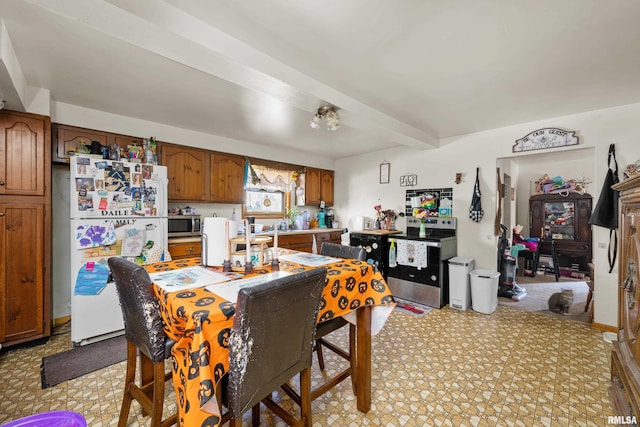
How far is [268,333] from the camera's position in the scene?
1.06 m

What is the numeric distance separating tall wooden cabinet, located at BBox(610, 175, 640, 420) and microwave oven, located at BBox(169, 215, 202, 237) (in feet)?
12.7

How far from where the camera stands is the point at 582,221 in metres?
5.04

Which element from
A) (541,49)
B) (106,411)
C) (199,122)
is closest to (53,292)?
(106,411)

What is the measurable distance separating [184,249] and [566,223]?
676 cm

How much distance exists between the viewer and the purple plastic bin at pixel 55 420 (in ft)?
3.25

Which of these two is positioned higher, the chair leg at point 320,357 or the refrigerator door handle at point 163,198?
the refrigerator door handle at point 163,198

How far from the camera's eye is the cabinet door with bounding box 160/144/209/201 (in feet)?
11.0

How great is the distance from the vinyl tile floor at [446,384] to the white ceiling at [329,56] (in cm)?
216

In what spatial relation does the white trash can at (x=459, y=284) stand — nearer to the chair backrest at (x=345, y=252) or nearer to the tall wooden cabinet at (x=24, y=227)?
the chair backrest at (x=345, y=252)

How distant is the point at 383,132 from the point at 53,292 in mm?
4022

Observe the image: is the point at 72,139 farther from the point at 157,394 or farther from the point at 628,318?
the point at 628,318

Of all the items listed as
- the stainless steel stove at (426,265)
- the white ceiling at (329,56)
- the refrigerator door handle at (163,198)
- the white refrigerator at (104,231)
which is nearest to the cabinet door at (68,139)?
the white ceiling at (329,56)

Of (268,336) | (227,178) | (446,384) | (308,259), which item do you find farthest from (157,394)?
(227,178)

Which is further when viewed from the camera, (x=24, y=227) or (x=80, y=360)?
(x=24, y=227)
